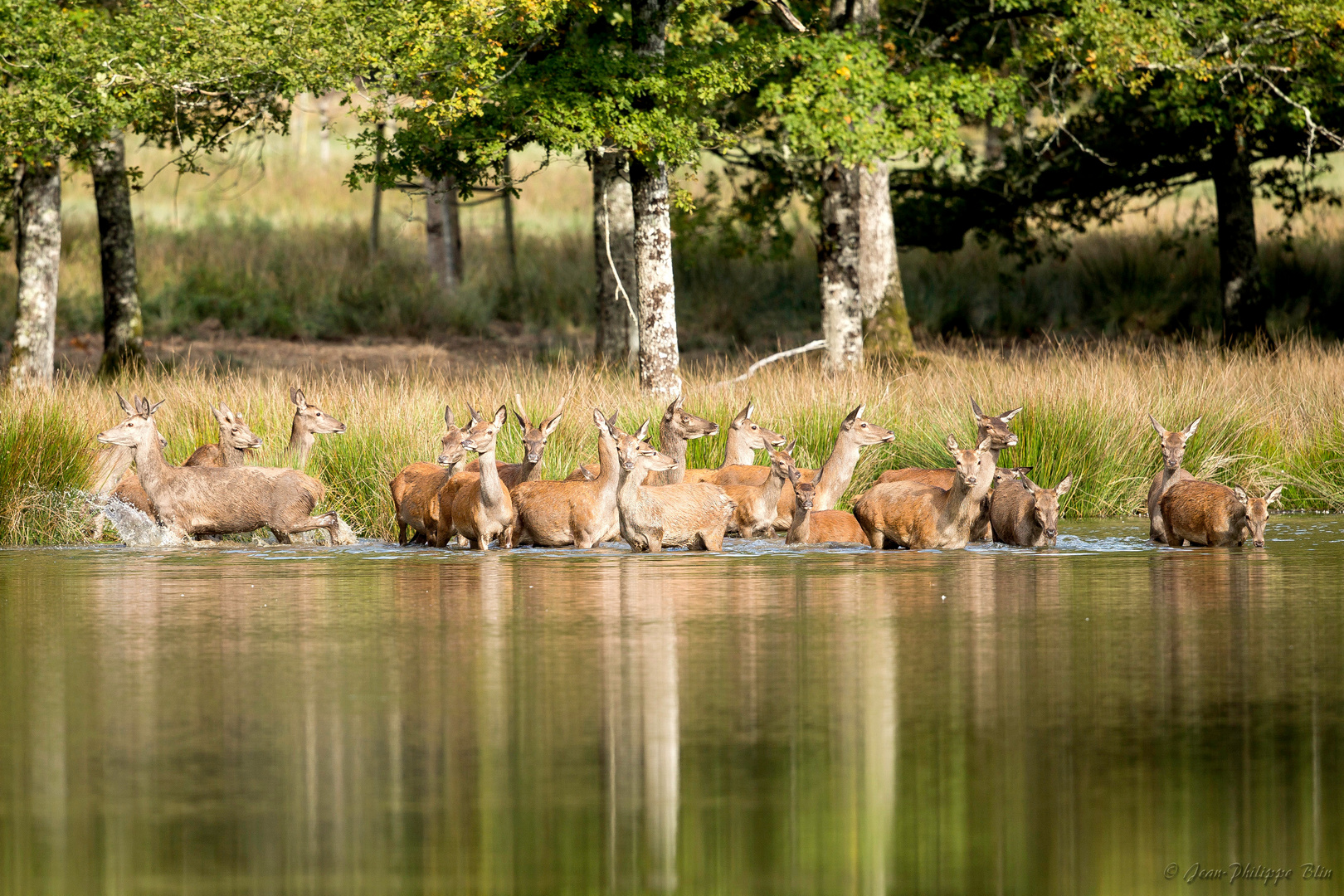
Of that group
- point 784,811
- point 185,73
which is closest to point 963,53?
point 185,73

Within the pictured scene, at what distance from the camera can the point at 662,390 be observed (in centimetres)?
2091

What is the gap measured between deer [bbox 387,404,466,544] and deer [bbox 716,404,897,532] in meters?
2.37

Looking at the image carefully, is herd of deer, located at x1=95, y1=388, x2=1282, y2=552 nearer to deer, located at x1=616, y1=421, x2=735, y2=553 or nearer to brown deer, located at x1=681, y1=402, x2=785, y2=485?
deer, located at x1=616, y1=421, x2=735, y2=553

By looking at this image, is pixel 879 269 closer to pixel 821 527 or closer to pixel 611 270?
pixel 611 270

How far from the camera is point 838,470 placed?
16.5m

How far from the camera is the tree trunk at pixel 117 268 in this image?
27.3 m

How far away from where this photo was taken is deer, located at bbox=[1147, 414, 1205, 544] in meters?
15.1

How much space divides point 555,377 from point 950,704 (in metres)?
13.5

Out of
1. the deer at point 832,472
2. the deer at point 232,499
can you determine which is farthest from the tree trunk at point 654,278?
the deer at point 232,499

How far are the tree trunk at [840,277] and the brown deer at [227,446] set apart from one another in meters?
9.74

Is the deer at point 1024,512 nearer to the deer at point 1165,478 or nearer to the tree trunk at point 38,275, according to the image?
the deer at point 1165,478

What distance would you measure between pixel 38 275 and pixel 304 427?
1008cm

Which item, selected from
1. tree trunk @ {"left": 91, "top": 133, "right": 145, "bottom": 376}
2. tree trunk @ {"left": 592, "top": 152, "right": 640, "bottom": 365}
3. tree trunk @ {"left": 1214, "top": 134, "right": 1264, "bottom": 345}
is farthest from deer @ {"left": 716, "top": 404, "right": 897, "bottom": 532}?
tree trunk @ {"left": 1214, "top": 134, "right": 1264, "bottom": 345}

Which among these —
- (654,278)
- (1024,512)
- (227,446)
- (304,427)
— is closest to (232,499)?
(227,446)
